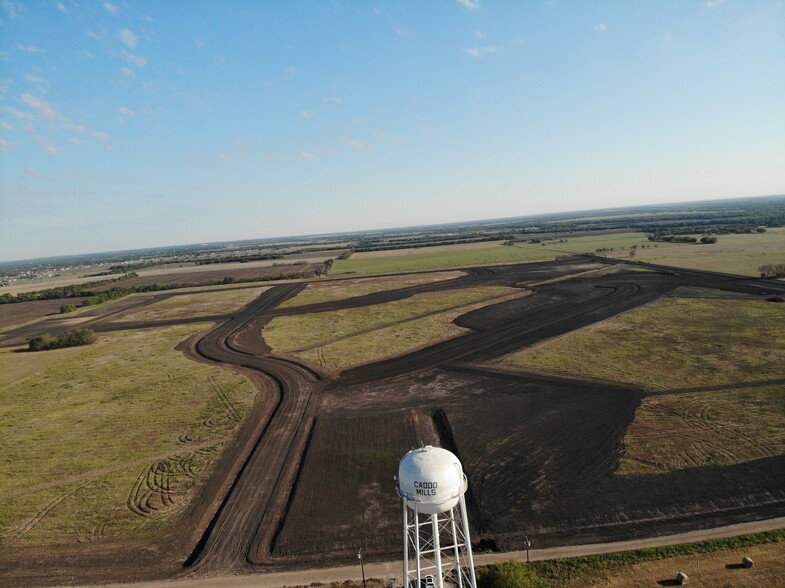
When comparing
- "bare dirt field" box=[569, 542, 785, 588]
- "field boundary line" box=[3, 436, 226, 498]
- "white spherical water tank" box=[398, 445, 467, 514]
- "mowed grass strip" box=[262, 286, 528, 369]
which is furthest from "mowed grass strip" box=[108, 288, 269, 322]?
"bare dirt field" box=[569, 542, 785, 588]

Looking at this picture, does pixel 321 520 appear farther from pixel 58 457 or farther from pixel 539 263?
pixel 539 263

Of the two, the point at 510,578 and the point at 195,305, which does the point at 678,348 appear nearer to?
the point at 510,578

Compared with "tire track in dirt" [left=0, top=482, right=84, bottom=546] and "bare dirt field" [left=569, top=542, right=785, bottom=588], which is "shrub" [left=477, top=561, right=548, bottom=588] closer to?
"bare dirt field" [left=569, top=542, right=785, bottom=588]

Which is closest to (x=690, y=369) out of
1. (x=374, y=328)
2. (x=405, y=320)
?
(x=405, y=320)

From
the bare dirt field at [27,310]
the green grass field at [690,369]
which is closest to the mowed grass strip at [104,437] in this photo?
the green grass field at [690,369]

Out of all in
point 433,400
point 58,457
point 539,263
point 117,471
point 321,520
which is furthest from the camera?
point 539,263

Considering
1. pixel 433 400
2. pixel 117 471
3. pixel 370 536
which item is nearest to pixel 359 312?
pixel 433 400
